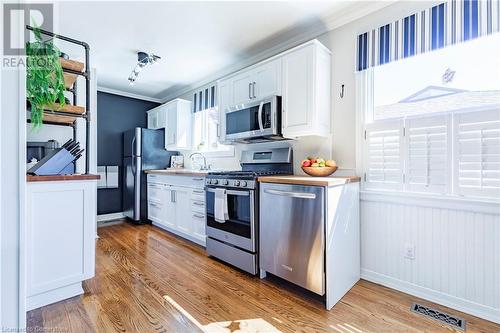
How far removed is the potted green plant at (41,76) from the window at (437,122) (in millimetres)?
2496

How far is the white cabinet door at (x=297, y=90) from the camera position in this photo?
2393 millimetres

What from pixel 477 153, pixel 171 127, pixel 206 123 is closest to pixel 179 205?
pixel 206 123

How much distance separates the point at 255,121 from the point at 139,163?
2536mm

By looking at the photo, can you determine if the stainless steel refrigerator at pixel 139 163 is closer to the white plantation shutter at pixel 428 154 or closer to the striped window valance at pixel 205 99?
the striped window valance at pixel 205 99

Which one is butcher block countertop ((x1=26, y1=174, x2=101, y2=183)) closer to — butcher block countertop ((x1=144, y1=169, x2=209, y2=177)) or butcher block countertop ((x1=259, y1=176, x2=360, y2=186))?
butcher block countertop ((x1=144, y1=169, x2=209, y2=177))

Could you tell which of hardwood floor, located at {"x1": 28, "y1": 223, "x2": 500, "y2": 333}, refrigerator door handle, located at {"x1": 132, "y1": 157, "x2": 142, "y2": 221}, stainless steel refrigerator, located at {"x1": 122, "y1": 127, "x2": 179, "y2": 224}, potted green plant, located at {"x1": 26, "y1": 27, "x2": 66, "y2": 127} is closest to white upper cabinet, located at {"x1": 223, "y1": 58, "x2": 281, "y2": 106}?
potted green plant, located at {"x1": 26, "y1": 27, "x2": 66, "y2": 127}

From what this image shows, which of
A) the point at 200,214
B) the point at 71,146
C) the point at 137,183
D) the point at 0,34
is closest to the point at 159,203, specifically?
the point at 137,183

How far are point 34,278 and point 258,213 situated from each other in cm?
172

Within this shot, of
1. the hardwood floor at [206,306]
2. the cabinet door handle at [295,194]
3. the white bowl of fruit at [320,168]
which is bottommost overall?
the hardwood floor at [206,306]

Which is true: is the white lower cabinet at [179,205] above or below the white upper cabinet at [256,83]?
below

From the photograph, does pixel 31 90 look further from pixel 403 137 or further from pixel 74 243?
pixel 403 137

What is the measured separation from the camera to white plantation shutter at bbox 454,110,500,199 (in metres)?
1.66

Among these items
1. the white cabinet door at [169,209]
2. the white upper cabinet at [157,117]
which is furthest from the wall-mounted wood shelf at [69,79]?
the white upper cabinet at [157,117]

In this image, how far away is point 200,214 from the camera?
316 centimetres
